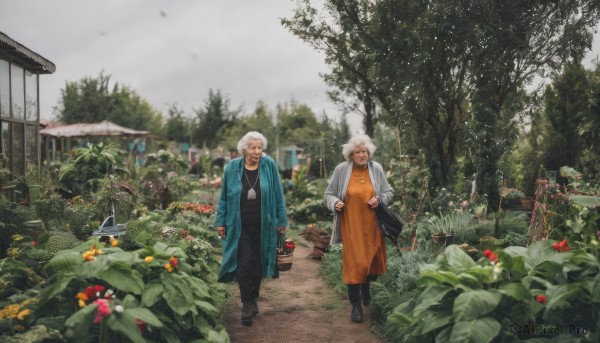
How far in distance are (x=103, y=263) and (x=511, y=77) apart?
23.6ft

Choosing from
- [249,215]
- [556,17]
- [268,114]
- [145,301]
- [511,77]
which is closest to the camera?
[145,301]

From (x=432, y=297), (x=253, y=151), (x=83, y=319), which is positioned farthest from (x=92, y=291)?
(x=253, y=151)

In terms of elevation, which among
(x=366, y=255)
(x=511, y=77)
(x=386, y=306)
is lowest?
(x=386, y=306)

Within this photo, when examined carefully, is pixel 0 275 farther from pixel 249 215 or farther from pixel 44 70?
pixel 44 70

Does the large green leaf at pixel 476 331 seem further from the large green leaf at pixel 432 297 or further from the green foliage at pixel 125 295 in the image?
the green foliage at pixel 125 295

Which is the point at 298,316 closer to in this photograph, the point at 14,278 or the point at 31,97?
the point at 14,278

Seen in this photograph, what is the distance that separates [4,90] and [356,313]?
21.7ft

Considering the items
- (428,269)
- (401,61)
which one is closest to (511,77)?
(401,61)

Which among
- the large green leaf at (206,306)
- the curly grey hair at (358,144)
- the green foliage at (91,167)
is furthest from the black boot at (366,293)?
the green foliage at (91,167)

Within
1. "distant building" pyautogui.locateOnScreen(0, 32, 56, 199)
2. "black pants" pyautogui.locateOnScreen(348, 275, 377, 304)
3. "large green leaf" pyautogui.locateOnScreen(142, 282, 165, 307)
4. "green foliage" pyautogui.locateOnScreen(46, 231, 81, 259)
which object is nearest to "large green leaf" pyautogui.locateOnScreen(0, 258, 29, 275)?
"green foliage" pyautogui.locateOnScreen(46, 231, 81, 259)

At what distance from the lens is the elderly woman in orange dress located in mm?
5156

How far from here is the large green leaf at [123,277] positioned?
3.21 meters

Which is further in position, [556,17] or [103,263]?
[556,17]

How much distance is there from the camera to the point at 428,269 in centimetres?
338
